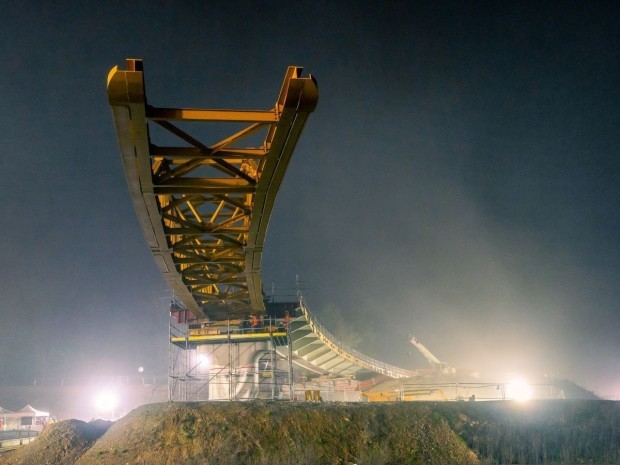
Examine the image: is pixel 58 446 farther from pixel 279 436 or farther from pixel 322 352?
pixel 322 352

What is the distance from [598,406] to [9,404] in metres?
87.2

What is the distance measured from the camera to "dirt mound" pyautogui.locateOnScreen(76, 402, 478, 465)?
702 inches

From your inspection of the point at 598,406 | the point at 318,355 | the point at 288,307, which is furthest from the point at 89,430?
the point at 318,355

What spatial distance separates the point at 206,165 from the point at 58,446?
13506 mm

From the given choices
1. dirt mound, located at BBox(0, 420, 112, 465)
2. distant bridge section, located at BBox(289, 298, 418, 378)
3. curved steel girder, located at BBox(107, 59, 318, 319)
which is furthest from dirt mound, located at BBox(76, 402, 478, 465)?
distant bridge section, located at BBox(289, 298, 418, 378)

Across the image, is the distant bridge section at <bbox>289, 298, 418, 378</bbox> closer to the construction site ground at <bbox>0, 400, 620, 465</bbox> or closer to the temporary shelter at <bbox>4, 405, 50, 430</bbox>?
the construction site ground at <bbox>0, 400, 620, 465</bbox>

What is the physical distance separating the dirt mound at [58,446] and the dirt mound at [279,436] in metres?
1.98

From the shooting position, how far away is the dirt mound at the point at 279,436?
702 inches

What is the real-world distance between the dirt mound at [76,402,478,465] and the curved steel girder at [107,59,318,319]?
6.25m

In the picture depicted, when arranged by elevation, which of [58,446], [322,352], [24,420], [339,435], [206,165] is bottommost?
[24,420]

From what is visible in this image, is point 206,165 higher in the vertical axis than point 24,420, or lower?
higher

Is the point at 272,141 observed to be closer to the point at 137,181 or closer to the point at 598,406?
the point at 137,181

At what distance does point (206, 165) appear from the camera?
17.0 meters

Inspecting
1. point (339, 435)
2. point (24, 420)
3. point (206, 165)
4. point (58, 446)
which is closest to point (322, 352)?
point (24, 420)
